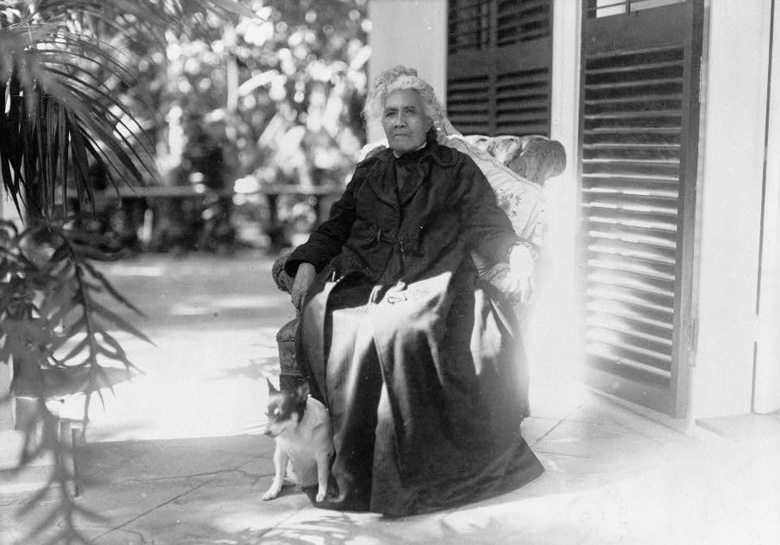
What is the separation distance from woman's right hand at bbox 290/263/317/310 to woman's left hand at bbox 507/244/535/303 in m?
0.72

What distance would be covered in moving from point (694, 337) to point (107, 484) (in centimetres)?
227

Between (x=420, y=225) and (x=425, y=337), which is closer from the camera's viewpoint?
(x=425, y=337)

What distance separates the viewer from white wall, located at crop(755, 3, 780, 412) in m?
3.71

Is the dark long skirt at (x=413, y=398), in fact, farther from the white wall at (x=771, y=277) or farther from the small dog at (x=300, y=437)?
the white wall at (x=771, y=277)

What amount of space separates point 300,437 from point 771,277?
193cm

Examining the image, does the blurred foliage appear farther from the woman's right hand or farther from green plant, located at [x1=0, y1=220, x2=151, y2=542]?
green plant, located at [x1=0, y1=220, x2=151, y2=542]

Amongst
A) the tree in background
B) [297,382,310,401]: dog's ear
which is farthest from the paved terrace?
the tree in background

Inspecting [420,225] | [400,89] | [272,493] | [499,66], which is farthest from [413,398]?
[499,66]

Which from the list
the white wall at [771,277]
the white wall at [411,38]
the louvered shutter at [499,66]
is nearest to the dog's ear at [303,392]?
the white wall at [771,277]

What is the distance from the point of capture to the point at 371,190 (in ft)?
12.4

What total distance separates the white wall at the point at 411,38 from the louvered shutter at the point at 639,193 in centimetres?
131

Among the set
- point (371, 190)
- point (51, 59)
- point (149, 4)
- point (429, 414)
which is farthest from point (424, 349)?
point (149, 4)

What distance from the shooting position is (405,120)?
369 cm

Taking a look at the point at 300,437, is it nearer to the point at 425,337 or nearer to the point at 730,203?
the point at 425,337
